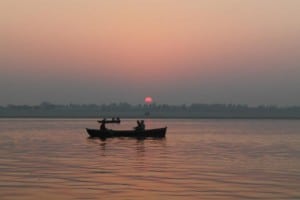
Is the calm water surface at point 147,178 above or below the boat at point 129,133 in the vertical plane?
below

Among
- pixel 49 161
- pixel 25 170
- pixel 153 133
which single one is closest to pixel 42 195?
pixel 25 170

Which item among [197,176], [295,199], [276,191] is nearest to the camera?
[295,199]

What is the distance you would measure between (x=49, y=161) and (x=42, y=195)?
1328 centimetres

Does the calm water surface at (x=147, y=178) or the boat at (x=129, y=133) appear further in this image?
the boat at (x=129, y=133)

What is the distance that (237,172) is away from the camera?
90.2 ft

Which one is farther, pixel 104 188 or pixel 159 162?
pixel 159 162

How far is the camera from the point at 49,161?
32719 millimetres

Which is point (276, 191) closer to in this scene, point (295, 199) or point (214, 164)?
point (295, 199)

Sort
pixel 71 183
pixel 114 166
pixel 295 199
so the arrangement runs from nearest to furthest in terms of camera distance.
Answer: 1. pixel 295 199
2. pixel 71 183
3. pixel 114 166

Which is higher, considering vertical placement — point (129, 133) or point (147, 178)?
point (129, 133)

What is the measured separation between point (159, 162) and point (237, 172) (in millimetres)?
6521

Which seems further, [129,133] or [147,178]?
[129,133]

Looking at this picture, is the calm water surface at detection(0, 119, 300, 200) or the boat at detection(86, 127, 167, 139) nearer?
the calm water surface at detection(0, 119, 300, 200)

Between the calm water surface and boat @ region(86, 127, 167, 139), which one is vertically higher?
boat @ region(86, 127, 167, 139)
